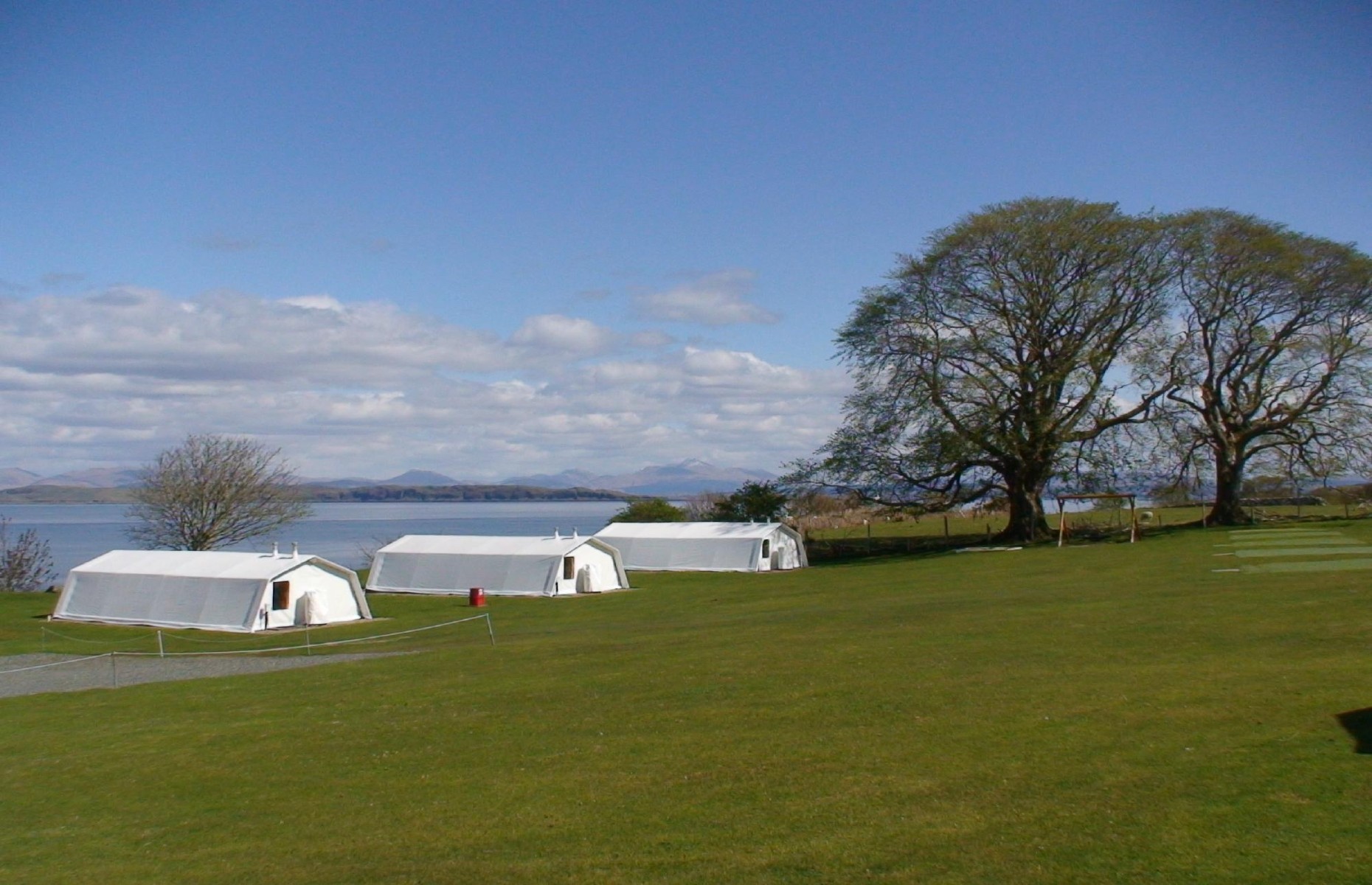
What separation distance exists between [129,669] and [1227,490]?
49586 mm

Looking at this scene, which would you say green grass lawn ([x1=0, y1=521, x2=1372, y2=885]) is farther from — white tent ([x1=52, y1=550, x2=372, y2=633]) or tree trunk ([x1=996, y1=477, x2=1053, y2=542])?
tree trunk ([x1=996, y1=477, x2=1053, y2=542])

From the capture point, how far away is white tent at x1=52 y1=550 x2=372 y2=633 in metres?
37.3

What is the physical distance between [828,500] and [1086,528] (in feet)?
80.6

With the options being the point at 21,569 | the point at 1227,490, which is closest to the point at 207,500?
the point at 21,569

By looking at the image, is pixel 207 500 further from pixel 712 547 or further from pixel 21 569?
pixel 712 547

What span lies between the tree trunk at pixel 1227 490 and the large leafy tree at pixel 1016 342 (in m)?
5.07

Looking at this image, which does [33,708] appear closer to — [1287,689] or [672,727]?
[672,727]

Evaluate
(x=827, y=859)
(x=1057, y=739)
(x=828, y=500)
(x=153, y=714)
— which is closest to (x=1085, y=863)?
(x=827, y=859)

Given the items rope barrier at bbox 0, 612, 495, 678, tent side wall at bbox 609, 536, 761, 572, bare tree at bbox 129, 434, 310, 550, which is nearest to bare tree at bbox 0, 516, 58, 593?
bare tree at bbox 129, 434, 310, 550

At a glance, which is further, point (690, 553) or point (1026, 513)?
point (690, 553)

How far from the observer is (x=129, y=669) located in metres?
26.4

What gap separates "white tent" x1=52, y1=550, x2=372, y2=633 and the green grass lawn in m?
16.2

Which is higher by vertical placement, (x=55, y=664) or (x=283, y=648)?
(x=55, y=664)

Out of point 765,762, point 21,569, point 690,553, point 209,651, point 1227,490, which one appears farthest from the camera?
point 21,569
